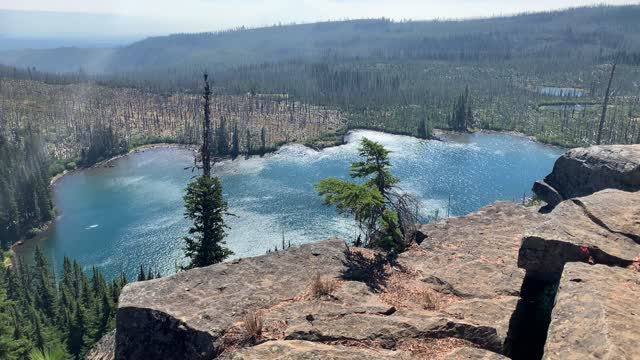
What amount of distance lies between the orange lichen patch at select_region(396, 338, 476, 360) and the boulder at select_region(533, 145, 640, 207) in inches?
1111

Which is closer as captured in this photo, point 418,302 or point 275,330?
point 275,330

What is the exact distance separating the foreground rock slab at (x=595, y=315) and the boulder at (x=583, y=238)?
2.32 m

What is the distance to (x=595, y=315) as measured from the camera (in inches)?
694

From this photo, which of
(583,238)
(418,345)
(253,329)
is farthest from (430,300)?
(253,329)

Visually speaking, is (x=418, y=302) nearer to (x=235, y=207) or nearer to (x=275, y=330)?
(x=275, y=330)

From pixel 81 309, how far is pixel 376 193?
71.8 m

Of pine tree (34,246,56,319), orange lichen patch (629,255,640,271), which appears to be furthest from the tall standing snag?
pine tree (34,246,56,319)

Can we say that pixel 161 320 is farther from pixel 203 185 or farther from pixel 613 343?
pixel 203 185

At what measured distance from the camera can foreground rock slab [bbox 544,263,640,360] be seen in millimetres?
15877

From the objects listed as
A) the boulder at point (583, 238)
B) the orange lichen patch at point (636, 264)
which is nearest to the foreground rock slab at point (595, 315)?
the orange lichen patch at point (636, 264)

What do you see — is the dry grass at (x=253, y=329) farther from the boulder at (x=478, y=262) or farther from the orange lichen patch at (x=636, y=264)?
the orange lichen patch at (x=636, y=264)

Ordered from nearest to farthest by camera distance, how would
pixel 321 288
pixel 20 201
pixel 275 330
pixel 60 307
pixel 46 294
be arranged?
pixel 275 330, pixel 321 288, pixel 60 307, pixel 46 294, pixel 20 201

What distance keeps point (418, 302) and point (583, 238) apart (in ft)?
30.1

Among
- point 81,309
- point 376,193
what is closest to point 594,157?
point 376,193
